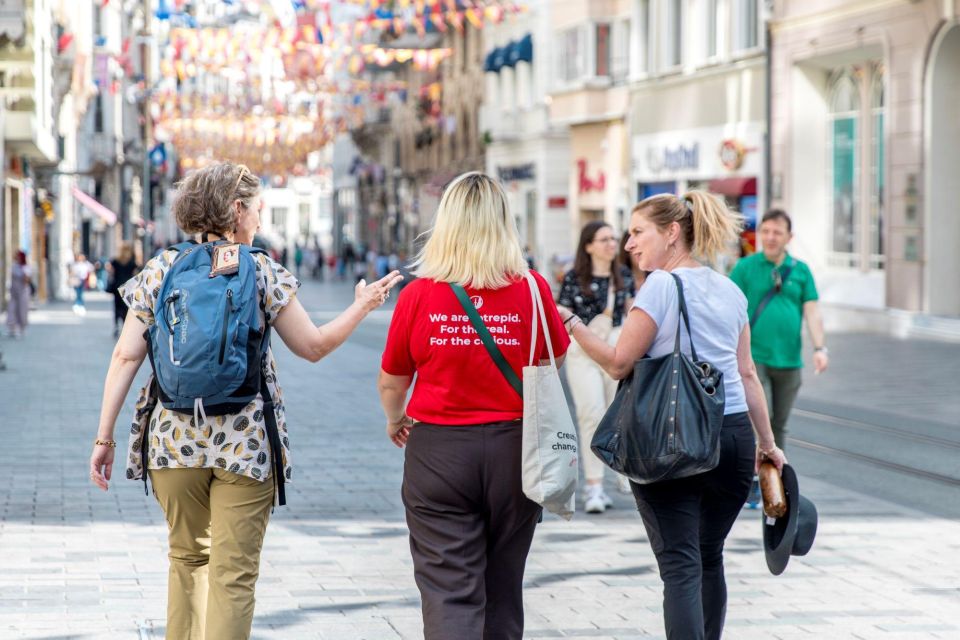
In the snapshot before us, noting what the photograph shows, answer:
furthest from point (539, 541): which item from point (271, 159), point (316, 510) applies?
point (271, 159)

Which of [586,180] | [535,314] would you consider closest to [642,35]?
[586,180]

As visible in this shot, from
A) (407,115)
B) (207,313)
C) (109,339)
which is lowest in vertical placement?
(109,339)

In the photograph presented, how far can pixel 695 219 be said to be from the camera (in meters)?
5.43

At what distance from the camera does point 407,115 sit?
7025 centimetres

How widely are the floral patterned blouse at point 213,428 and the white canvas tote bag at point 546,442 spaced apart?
76 centimetres

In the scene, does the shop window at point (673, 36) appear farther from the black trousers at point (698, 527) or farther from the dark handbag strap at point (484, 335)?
the dark handbag strap at point (484, 335)

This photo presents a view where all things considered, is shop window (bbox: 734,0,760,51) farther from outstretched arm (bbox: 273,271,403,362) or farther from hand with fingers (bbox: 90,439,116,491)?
hand with fingers (bbox: 90,439,116,491)

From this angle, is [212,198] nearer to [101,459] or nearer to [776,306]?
[101,459]

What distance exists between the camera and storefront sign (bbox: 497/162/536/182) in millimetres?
48875

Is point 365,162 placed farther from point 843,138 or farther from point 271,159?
point 843,138

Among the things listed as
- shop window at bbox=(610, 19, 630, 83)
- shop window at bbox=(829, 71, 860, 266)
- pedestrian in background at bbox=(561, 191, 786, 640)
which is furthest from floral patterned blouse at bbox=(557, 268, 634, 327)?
shop window at bbox=(610, 19, 630, 83)

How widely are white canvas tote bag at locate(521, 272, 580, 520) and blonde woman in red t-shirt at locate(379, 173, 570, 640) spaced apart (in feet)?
0.25

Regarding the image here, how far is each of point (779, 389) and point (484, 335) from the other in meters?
4.73

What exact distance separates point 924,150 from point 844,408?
1056cm
